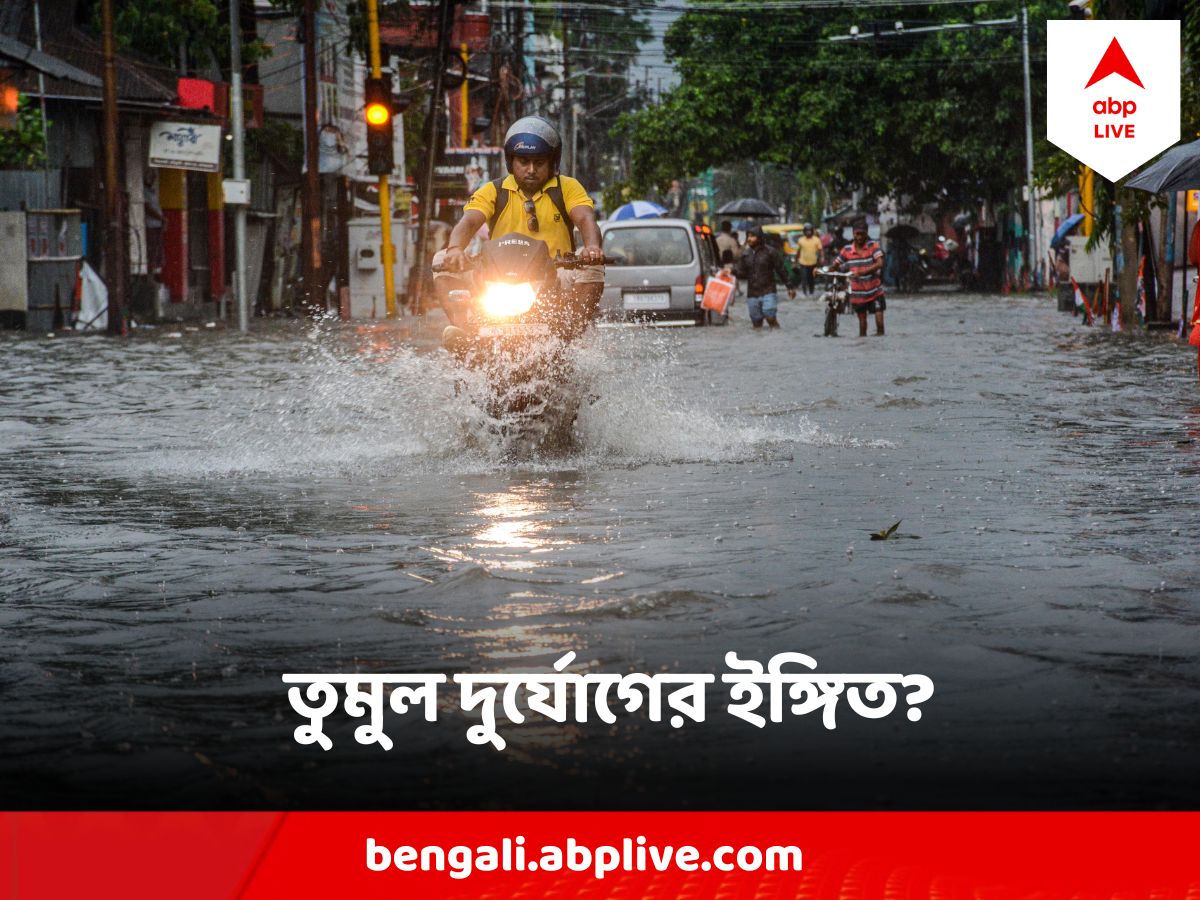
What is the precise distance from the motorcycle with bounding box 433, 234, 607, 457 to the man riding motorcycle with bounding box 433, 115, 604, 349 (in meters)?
0.03

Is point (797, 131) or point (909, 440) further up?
point (797, 131)

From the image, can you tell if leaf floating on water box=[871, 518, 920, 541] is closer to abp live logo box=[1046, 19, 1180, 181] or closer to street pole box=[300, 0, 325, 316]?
abp live logo box=[1046, 19, 1180, 181]

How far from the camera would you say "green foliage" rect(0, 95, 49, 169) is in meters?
27.0

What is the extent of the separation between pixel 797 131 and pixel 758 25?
3.53 meters

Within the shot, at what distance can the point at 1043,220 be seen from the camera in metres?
61.1

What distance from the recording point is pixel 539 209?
32.3 feet

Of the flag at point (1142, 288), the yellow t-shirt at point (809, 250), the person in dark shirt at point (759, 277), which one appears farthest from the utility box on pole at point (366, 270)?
the yellow t-shirt at point (809, 250)

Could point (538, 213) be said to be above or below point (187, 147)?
below

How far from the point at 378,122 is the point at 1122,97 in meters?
12.2

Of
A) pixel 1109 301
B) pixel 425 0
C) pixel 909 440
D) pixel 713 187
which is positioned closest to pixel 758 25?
pixel 425 0

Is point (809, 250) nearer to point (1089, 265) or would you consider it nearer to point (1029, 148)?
point (1029, 148)

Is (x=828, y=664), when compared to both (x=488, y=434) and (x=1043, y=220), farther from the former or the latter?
(x=1043, y=220)

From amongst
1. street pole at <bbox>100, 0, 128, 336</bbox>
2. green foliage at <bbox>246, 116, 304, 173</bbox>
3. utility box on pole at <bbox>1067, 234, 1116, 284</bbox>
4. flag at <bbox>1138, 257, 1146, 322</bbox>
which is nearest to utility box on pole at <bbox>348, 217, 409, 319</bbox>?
green foliage at <bbox>246, 116, 304, 173</bbox>
